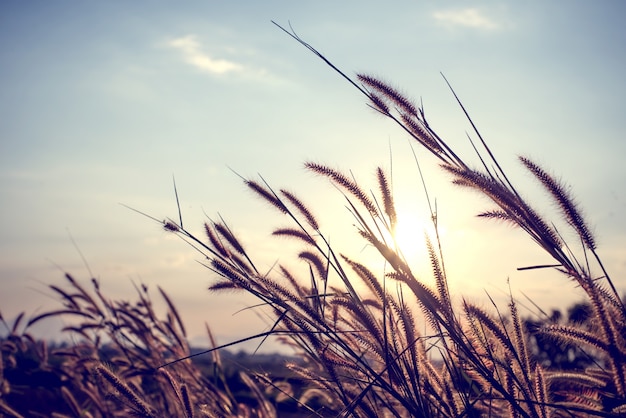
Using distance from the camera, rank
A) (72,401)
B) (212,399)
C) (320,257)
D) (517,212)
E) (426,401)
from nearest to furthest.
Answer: (517,212) → (426,401) → (320,257) → (212,399) → (72,401)

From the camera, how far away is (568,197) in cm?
185

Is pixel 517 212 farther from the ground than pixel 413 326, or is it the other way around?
pixel 517 212

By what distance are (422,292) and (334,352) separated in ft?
1.61

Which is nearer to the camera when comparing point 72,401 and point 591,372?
point 591,372

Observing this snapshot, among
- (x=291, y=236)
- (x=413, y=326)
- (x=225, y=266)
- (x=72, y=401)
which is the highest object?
(x=291, y=236)

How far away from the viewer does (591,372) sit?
2.22m

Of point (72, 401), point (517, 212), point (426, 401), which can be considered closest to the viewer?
point (517, 212)

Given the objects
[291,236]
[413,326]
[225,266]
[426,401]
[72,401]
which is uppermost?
[291,236]

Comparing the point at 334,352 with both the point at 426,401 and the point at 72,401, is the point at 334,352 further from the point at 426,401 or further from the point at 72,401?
the point at 72,401

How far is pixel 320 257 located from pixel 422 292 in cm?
71

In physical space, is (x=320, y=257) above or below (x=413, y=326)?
above

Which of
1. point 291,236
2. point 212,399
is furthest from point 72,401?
point 291,236

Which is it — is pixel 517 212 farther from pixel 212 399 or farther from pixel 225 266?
pixel 212 399

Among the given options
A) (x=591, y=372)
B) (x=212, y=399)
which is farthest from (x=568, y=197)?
(x=212, y=399)
